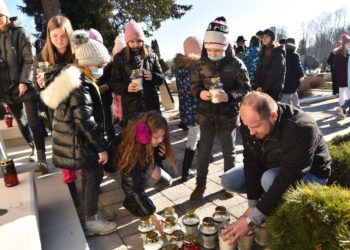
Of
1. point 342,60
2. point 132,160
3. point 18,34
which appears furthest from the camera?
point 342,60

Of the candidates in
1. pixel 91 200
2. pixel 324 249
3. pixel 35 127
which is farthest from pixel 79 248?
pixel 35 127

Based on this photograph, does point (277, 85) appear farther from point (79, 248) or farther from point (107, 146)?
point (79, 248)

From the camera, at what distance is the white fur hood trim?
102 inches

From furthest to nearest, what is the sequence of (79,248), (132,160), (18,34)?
(18,34)
(132,160)
(79,248)

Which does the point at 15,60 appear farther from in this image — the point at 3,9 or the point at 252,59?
the point at 252,59

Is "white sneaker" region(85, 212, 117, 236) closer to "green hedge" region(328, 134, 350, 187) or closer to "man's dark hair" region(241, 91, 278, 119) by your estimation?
"man's dark hair" region(241, 91, 278, 119)

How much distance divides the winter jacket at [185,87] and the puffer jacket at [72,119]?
1667 millimetres

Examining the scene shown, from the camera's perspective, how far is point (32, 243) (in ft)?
6.50

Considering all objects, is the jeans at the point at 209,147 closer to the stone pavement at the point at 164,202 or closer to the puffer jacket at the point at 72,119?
the stone pavement at the point at 164,202

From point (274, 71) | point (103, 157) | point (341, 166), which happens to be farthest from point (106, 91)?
point (341, 166)

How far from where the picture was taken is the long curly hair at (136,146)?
268cm

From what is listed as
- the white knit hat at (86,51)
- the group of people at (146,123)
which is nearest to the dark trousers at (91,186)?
the group of people at (146,123)

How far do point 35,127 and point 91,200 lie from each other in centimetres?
174

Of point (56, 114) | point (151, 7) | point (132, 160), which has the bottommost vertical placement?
point (132, 160)
